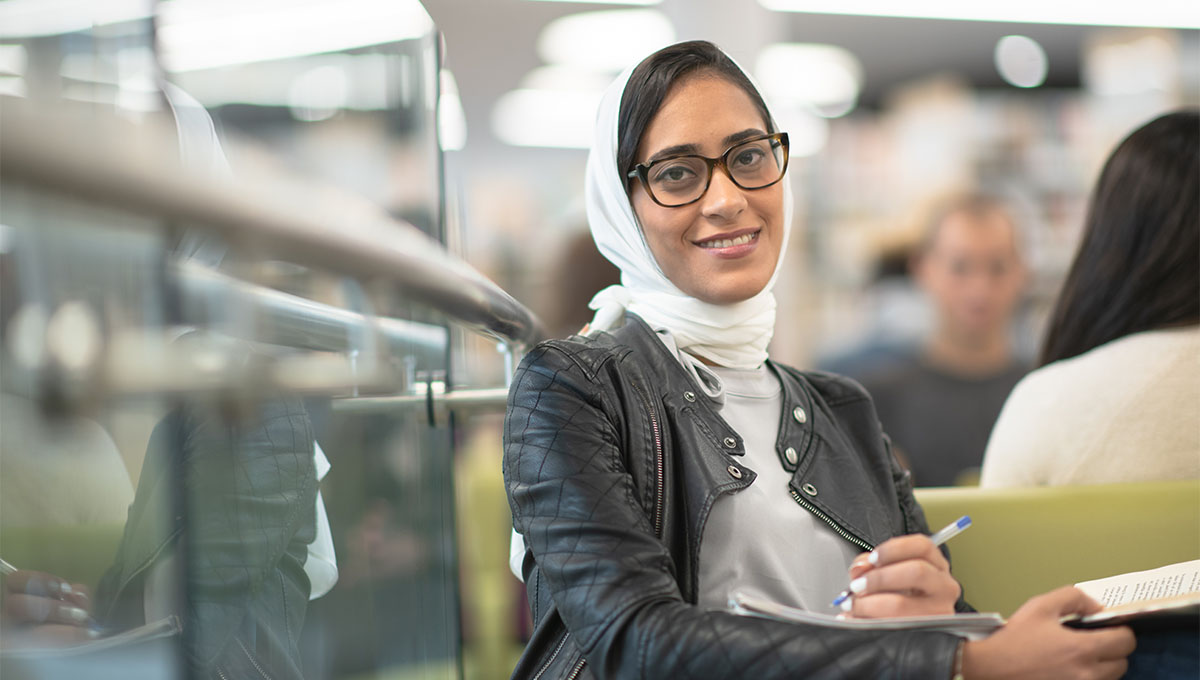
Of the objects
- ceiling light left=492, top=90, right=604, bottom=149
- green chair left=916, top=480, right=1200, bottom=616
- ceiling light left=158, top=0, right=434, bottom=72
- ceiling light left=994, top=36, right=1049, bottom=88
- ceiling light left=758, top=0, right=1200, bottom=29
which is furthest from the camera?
ceiling light left=492, top=90, right=604, bottom=149

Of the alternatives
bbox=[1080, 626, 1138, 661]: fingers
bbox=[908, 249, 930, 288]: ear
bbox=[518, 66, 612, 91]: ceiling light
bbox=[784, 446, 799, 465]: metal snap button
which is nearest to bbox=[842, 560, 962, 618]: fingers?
bbox=[1080, 626, 1138, 661]: fingers

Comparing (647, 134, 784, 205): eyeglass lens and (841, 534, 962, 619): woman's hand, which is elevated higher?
(647, 134, 784, 205): eyeglass lens

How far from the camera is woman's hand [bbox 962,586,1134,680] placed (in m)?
0.82

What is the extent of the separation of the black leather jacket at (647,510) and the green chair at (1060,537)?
0.26 meters

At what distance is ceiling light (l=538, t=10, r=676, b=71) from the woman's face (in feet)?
11.5

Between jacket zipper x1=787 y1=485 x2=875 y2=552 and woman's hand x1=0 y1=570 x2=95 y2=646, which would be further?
jacket zipper x1=787 y1=485 x2=875 y2=552

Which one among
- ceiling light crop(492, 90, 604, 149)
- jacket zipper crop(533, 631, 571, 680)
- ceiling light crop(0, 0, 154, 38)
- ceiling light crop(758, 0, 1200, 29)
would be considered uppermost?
ceiling light crop(758, 0, 1200, 29)

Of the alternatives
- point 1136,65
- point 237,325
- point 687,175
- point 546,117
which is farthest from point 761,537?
point 546,117

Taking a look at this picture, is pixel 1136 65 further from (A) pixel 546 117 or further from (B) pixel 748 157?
(B) pixel 748 157

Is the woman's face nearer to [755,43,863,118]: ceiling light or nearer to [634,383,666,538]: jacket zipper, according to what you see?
[634,383,666,538]: jacket zipper

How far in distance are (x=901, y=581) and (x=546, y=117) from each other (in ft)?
21.5

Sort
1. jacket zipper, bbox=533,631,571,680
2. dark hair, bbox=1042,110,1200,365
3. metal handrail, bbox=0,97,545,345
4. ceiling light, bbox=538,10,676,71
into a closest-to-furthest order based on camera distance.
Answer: metal handrail, bbox=0,97,545,345, jacket zipper, bbox=533,631,571,680, dark hair, bbox=1042,110,1200,365, ceiling light, bbox=538,10,676,71

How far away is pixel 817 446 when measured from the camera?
1.18 meters

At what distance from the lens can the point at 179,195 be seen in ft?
1.36
